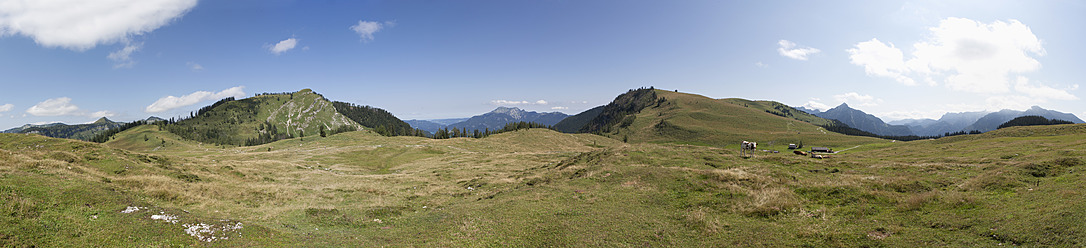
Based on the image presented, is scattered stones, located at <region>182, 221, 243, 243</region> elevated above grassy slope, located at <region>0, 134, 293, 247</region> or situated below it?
below

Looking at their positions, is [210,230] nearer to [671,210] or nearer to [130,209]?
[130,209]

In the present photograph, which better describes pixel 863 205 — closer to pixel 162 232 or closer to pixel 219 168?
pixel 162 232

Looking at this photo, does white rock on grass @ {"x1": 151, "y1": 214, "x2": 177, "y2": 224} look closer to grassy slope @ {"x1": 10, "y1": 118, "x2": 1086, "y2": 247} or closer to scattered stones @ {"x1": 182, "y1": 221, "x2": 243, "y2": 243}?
grassy slope @ {"x1": 10, "y1": 118, "x2": 1086, "y2": 247}

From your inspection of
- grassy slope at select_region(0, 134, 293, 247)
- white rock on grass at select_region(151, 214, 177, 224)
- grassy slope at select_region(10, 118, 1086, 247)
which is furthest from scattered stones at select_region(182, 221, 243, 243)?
white rock on grass at select_region(151, 214, 177, 224)

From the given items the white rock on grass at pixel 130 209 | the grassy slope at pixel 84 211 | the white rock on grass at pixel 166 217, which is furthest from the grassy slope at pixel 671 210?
the white rock on grass at pixel 130 209

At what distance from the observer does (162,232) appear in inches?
512

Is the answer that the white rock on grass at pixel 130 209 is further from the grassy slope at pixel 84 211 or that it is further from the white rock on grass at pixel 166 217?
the white rock on grass at pixel 166 217

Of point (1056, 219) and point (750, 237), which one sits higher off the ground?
point (1056, 219)

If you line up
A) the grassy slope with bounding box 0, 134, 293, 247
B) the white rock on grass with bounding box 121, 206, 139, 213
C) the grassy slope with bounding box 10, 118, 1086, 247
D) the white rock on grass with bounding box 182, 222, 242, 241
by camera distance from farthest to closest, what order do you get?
the white rock on grass with bounding box 121, 206, 139, 213 < the white rock on grass with bounding box 182, 222, 242, 241 < the grassy slope with bounding box 10, 118, 1086, 247 < the grassy slope with bounding box 0, 134, 293, 247

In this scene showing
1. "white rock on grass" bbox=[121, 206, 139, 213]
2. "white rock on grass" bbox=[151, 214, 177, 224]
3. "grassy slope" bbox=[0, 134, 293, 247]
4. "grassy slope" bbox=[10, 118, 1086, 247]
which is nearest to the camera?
"grassy slope" bbox=[0, 134, 293, 247]

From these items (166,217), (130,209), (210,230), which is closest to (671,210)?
(210,230)

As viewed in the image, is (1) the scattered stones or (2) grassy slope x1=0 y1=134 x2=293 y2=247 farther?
(1) the scattered stones

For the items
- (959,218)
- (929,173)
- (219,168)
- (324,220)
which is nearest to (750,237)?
(959,218)

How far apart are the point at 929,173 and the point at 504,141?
106m
